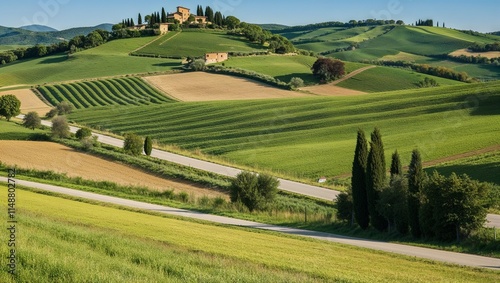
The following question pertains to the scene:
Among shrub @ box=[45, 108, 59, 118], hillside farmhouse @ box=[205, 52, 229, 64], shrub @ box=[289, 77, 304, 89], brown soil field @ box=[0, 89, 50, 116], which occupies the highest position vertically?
hillside farmhouse @ box=[205, 52, 229, 64]

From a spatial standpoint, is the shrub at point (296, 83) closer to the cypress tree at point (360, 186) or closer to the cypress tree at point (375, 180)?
the cypress tree at point (360, 186)

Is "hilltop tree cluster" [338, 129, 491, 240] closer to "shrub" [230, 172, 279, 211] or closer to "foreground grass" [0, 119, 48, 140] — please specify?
"shrub" [230, 172, 279, 211]

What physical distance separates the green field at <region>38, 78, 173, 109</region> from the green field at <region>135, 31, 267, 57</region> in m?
32.4

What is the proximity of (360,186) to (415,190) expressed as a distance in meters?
4.39

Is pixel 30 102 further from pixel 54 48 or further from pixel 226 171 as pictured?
pixel 54 48

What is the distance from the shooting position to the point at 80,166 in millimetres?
51938

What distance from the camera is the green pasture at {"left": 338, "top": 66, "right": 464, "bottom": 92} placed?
393 feet

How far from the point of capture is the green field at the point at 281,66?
12412cm

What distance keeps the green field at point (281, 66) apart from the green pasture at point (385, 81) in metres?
5.95

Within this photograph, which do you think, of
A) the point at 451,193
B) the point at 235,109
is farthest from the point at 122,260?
the point at 235,109

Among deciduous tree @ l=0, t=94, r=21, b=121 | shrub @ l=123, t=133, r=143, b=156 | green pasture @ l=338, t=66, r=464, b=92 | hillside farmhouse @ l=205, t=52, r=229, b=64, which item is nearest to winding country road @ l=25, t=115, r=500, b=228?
shrub @ l=123, t=133, r=143, b=156

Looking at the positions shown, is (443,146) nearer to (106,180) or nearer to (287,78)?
(106,180)

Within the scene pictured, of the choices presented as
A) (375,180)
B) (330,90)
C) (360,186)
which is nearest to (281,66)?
(330,90)

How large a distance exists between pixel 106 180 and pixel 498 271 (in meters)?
33.4
